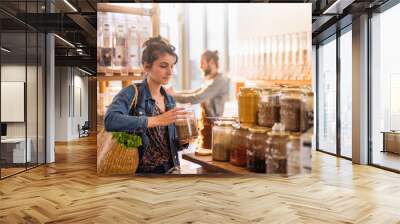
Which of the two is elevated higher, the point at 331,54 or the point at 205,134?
the point at 331,54

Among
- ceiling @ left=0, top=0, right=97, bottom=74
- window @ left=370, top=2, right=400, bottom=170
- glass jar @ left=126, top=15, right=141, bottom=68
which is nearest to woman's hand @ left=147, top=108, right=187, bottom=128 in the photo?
glass jar @ left=126, top=15, right=141, bottom=68

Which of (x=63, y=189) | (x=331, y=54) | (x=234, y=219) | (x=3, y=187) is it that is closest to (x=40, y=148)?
(x=3, y=187)

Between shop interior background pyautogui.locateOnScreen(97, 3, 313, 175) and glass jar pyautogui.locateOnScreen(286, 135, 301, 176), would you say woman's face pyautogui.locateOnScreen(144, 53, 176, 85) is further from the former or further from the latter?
glass jar pyautogui.locateOnScreen(286, 135, 301, 176)

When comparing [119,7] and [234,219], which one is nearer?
[234,219]

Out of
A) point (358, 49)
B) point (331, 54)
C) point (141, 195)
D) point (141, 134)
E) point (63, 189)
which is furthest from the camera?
point (331, 54)

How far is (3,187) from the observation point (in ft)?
17.1

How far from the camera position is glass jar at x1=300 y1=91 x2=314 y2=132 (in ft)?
18.2

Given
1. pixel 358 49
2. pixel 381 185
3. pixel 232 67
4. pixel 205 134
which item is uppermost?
pixel 358 49

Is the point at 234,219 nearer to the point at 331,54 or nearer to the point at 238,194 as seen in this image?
the point at 238,194

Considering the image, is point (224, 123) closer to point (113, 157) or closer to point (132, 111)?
point (132, 111)

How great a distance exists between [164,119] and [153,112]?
189 mm

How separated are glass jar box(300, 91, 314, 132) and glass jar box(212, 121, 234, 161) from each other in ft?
3.32

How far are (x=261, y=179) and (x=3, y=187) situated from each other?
11.8 feet

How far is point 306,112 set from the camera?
5.59m
